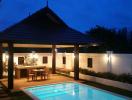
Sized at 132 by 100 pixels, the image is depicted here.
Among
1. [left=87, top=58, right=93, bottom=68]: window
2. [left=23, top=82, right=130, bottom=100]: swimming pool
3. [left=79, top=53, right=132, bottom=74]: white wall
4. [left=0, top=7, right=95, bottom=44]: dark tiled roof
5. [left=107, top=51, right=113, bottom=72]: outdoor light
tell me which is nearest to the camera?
[left=23, top=82, right=130, bottom=100]: swimming pool

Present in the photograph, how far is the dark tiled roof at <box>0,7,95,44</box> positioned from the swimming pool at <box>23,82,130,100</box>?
133 inches

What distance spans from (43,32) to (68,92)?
528 centimetres

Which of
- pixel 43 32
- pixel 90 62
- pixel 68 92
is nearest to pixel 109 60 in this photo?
pixel 90 62

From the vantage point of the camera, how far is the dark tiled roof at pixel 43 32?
13.0 metres

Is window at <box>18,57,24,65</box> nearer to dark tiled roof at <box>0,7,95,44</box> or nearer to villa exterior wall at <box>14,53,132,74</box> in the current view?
villa exterior wall at <box>14,53,132,74</box>

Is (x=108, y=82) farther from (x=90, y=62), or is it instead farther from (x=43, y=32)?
(x=43, y=32)

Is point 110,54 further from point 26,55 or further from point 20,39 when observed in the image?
point 26,55

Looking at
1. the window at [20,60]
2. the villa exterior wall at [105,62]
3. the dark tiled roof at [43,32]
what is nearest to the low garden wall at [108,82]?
the villa exterior wall at [105,62]

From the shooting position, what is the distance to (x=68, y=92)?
486 inches

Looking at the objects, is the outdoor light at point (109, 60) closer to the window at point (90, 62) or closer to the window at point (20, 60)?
the window at point (90, 62)

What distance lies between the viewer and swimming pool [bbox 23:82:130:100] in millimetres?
10922

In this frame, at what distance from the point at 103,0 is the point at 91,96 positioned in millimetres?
53506

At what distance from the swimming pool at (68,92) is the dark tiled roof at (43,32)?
3.38 m

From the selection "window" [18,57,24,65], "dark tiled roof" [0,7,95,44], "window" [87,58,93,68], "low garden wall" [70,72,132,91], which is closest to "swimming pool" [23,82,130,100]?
"low garden wall" [70,72,132,91]
